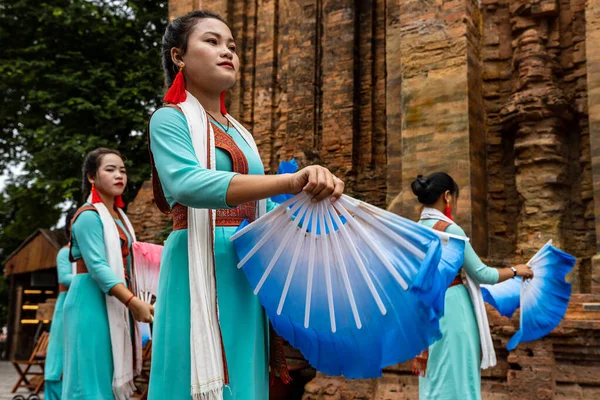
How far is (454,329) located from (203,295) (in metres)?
2.72

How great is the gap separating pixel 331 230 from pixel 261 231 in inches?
10.1

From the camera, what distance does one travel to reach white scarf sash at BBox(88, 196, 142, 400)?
423 cm

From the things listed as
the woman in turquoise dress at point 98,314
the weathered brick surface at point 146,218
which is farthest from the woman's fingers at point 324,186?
the weathered brick surface at point 146,218

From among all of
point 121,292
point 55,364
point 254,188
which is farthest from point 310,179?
point 55,364

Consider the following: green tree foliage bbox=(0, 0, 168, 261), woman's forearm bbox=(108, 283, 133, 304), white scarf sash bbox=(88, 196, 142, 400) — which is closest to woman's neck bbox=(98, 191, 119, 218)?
white scarf sash bbox=(88, 196, 142, 400)

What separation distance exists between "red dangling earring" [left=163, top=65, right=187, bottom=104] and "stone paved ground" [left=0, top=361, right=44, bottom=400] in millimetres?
8379

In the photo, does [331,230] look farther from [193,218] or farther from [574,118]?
[574,118]

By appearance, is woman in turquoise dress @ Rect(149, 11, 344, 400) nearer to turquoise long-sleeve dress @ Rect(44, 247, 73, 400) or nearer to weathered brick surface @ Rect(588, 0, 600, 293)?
turquoise long-sleeve dress @ Rect(44, 247, 73, 400)

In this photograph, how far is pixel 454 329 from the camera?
4.52m

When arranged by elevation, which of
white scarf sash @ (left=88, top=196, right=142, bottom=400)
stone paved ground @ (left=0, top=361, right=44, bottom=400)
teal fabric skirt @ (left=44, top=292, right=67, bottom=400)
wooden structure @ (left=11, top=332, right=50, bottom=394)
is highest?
white scarf sash @ (left=88, top=196, right=142, bottom=400)

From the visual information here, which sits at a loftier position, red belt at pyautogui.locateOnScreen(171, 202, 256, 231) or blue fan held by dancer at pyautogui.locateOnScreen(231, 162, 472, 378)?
red belt at pyautogui.locateOnScreen(171, 202, 256, 231)

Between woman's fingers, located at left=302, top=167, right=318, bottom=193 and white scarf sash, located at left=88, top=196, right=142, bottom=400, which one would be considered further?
white scarf sash, located at left=88, top=196, right=142, bottom=400

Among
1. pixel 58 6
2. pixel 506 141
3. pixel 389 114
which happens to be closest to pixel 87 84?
pixel 58 6

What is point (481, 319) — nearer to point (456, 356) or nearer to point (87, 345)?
point (456, 356)
